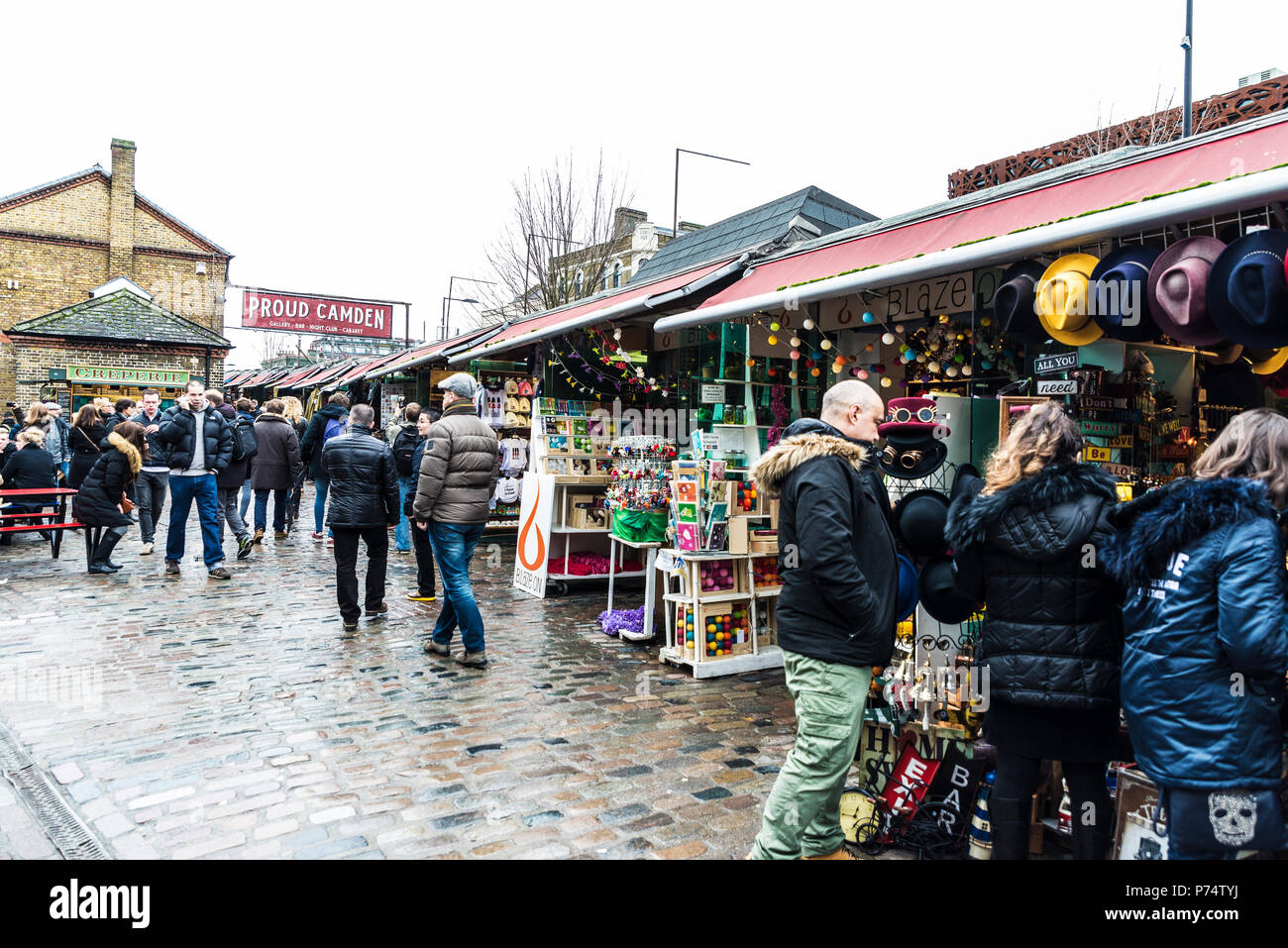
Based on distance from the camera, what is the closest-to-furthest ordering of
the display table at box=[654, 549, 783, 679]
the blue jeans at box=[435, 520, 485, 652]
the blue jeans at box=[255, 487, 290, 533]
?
1. the blue jeans at box=[435, 520, 485, 652]
2. the display table at box=[654, 549, 783, 679]
3. the blue jeans at box=[255, 487, 290, 533]

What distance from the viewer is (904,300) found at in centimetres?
582

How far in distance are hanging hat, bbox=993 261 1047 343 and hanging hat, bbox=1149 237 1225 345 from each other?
1.82 feet

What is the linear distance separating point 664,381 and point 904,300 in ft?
13.1

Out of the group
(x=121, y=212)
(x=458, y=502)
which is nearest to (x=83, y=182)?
(x=121, y=212)

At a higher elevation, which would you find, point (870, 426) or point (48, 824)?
point (870, 426)

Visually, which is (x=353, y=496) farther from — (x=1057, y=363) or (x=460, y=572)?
(x=1057, y=363)

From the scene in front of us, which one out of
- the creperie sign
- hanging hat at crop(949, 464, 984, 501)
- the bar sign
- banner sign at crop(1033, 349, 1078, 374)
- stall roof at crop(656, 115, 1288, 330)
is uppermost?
the creperie sign

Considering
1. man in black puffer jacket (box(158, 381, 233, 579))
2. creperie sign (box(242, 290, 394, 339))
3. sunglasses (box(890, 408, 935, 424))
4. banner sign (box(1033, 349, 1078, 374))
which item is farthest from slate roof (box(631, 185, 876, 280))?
creperie sign (box(242, 290, 394, 339))

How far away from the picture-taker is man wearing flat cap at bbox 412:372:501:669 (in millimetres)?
5664

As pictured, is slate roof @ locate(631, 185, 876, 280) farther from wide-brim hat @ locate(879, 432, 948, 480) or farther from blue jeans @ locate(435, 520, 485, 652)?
wide-brim hat @ locate(879, 432, 948, 480)

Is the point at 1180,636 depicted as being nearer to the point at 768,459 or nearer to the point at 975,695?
the point at 975,695

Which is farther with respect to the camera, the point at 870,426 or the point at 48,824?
the point at 48,824

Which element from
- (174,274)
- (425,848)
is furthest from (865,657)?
(174,274)

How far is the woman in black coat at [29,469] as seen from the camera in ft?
32.3
